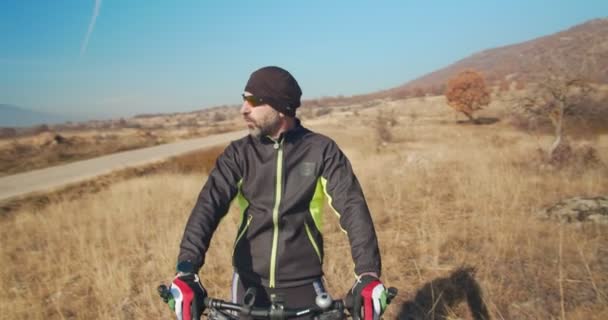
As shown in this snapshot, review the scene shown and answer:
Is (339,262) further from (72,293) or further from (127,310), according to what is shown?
(72,293)

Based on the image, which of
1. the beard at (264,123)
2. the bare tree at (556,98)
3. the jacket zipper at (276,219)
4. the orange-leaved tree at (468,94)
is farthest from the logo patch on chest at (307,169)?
the orange-leaved tree at (468,94)

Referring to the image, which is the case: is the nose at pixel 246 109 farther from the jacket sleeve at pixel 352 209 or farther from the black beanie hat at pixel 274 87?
the jacket sleeve at pixel 352 209

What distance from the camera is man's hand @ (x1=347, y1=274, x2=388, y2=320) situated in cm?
138

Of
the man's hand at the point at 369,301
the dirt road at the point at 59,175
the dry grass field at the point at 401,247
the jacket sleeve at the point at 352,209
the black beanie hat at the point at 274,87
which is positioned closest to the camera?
the man's hand at the point at 369,301

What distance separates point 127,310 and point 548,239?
5388mm

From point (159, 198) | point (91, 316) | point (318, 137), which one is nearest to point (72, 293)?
point (91, 316)

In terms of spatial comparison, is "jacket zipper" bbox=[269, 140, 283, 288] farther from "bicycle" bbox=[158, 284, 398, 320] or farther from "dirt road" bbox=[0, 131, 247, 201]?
"dirt road" bbox=[0, 131, 247, 201]

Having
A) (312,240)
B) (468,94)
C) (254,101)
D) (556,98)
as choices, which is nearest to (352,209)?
(312,240)

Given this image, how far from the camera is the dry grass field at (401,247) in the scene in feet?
13.3

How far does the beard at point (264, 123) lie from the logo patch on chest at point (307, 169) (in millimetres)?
248

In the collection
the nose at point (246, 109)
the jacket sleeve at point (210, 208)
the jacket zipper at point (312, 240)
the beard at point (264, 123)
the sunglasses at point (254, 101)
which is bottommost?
the jacket zipper at point (312, 240)

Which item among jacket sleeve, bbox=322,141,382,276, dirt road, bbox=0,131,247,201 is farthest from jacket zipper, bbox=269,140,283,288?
dirt road, bbox=0,131,247,201

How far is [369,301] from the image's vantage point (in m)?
1.39

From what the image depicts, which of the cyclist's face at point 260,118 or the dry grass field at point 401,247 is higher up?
the cyclist's face at point 260,118
